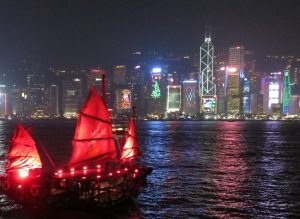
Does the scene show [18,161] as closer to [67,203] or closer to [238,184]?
[67,203]

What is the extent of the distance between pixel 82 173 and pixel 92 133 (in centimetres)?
309

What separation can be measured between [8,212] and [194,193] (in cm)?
1640

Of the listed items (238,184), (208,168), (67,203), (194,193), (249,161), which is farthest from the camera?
(249,161)

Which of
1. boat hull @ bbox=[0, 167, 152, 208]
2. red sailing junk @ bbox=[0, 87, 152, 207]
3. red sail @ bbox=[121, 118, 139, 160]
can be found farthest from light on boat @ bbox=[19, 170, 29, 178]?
red sail @ bbox=[121, 118, 139, 160]

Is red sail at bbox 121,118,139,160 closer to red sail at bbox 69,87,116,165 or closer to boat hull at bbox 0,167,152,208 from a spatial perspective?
red sail at bbox 69,87,116,165

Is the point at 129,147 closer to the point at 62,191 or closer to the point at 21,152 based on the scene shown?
the point at 21,152

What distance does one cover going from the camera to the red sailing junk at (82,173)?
94.0ft

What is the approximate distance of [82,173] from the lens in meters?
31.2

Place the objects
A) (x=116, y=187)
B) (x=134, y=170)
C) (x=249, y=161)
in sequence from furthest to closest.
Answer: (x=249, y=161)
(x=134, y=170)
(x=116, y=187)

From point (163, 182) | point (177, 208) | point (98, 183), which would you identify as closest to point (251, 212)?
point (177, 208)

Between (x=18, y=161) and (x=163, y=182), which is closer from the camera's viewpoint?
(x=18, y=161)

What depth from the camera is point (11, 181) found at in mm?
29203

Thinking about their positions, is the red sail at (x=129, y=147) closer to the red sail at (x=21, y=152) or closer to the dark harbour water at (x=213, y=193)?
the dark harbour water at (x=213, y=193)

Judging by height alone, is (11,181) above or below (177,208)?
above
